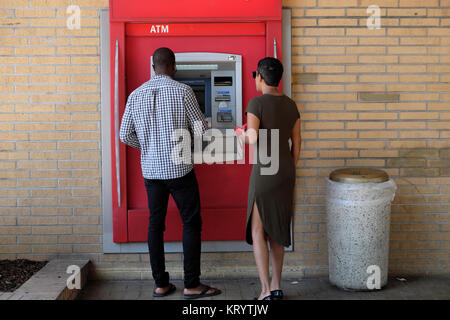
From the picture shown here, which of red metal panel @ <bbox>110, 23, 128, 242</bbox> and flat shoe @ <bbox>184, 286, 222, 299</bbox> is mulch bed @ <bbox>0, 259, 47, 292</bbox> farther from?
flat shoe @ <bbox>184, 286, 222, 299</bbox>

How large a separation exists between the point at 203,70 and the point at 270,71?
82cm

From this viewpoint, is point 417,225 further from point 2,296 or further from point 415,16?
point 2,296

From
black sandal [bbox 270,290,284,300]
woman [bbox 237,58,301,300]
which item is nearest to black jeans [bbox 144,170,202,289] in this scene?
woman [bbox 237,58,301,300]

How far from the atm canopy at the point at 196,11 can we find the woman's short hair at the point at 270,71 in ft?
2.65

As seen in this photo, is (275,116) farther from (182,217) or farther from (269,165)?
(182,217)

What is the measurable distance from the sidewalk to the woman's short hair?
1.69 meters

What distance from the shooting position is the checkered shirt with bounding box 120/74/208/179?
3.72 meters

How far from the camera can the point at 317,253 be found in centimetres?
448

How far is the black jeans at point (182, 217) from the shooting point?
381 cm

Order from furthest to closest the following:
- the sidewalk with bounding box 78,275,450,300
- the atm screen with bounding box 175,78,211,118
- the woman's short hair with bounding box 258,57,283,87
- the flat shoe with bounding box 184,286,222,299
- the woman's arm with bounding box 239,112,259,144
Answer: the atm screen with bounding box 175,78,211,118 → the sidewalk with bounding box 78,275,450,300 → the flat shoe with bounding box 184,286,222,299 → the woman's short hair with bounding box 258,57,283,87 → the woman's arm with bounding box 239,112,259,144

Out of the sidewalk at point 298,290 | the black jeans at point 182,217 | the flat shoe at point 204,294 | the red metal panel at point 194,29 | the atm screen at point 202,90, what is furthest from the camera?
the red metal panel at point 194,29
